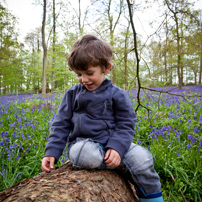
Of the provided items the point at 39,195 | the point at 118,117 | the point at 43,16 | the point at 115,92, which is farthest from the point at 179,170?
the point at 43,16

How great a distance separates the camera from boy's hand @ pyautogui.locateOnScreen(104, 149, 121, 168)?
1115mm

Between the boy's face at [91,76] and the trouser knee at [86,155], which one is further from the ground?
the boy's face at [91,76]

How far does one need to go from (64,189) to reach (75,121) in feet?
1.74

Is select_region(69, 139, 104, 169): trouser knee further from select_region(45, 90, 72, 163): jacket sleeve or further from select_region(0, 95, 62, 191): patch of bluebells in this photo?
select_region(0, 95, 62, 191): patch of bluebells

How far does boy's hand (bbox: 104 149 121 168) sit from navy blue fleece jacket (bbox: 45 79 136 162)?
0.05 meters

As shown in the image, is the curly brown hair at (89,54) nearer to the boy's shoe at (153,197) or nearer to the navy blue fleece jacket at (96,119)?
the navy blue fleece jacket at (96,119)

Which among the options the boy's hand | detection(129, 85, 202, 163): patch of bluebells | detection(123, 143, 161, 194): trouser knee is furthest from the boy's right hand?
detection(129, 85, 202, 163): patch of bluebells

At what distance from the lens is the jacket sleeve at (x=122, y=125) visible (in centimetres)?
117

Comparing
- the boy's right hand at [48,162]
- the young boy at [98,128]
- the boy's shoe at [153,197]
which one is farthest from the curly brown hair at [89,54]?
the boy's shoe at [153,197]

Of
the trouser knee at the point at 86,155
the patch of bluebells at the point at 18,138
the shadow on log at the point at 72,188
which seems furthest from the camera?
the patch of bluebells at the point at 18,138

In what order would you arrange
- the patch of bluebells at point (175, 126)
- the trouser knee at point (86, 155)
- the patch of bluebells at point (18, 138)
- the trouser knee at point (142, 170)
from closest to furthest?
1. the trouser knee at point (86, 155)
2. the trouser knee at point (142, 170)
3. the patch of bluebells at point (18, 138)
4. the patch of bluebells at point (175, 126)

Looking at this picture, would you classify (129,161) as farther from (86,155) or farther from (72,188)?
(72,188)

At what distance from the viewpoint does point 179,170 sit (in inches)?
71.4

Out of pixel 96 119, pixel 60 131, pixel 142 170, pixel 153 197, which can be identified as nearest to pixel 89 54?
pixel 96 119
